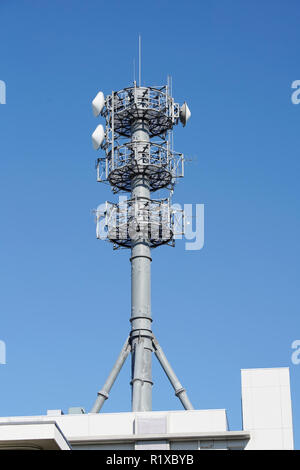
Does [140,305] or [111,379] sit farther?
[140,305]

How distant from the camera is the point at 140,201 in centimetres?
7219

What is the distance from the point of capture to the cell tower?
6731cm

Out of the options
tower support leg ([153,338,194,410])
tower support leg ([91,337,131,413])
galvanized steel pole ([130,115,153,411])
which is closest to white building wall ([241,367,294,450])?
tower support leg ([153,338,194,410])

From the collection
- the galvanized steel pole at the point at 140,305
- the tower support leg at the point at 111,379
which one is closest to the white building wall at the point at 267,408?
the galvanized steel pole at the point at 140,305

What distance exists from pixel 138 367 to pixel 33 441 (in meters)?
28.1

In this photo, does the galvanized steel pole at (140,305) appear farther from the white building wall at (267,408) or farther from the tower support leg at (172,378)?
the white building wall at (267,408)

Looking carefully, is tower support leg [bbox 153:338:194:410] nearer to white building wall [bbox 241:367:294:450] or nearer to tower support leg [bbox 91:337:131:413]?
tower support leg [bbox 91:337:131:413]

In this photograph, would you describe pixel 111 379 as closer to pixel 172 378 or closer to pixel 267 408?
pixel 172 378

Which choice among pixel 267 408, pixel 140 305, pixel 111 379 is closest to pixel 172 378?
pixel 111 379

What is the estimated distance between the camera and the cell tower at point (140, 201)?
6731 centimetres

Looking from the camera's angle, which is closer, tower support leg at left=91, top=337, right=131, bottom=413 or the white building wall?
the white building wall

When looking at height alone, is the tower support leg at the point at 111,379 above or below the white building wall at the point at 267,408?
above

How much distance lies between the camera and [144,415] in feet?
196
